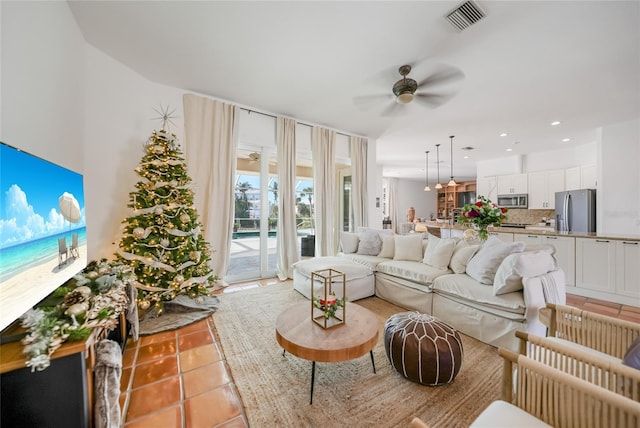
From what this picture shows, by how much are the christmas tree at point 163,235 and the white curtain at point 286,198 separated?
4.95 feet

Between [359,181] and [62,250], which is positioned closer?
[62,250]

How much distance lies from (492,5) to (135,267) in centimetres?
409

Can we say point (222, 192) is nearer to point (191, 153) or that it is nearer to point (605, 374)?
point (191, 153)

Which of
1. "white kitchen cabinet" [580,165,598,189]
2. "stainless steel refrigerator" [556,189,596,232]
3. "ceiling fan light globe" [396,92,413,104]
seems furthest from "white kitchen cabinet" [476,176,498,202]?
"ceiling fan light globe" [396,92,413,104]

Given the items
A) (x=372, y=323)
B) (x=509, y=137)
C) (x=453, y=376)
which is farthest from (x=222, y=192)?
(x=509, y=137)

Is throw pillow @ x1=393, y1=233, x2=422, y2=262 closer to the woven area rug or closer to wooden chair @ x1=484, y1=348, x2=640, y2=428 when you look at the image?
the woven area rug

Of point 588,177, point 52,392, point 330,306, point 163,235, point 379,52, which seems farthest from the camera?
point 588,177

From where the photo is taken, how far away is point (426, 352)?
1630 millimetres

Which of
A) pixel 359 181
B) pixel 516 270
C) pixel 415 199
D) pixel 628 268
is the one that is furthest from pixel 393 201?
pixel 516 270

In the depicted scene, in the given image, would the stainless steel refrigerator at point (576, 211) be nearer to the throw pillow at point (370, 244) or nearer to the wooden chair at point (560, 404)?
the throw pillow at point (370, 244)

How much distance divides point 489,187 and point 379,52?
654 centimetres

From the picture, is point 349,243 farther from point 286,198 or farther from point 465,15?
point 465,15

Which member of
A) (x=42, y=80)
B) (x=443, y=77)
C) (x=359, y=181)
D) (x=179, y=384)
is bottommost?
(x=179, y=384)

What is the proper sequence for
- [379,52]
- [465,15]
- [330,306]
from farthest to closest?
[379,52] < [465,15] < [330,306]
